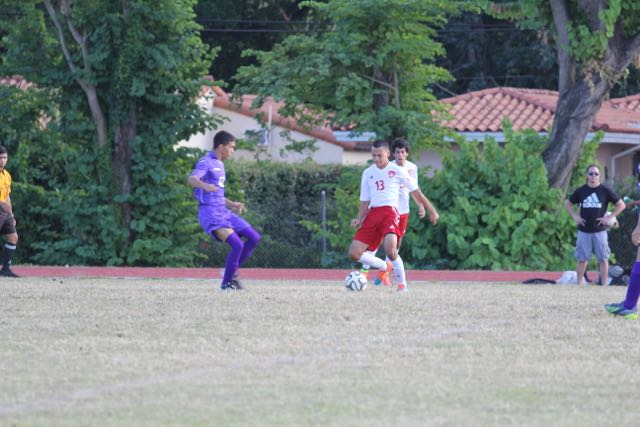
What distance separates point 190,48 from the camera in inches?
951

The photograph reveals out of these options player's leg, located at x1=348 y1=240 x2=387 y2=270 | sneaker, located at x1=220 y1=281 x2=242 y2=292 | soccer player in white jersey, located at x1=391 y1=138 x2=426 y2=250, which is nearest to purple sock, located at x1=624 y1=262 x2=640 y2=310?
player's leg, located at x1=348 y1=240 x2=387 y2=270

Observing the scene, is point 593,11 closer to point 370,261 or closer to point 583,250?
point 583,250

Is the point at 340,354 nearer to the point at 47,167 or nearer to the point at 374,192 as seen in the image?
the point at 374,192

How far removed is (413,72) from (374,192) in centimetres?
1010

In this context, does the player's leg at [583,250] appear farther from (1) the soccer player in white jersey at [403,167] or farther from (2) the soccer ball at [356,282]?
(2) the soccer ball at [356,282]

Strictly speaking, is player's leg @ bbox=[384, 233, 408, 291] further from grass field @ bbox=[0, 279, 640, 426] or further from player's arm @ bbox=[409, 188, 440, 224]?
grass field @ bbox=[0, 279, 640, 426]

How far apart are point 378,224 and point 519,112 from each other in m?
21.3

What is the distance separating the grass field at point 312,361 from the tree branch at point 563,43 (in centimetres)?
1065

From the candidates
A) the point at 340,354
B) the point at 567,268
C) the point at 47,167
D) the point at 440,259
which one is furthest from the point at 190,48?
the point at 340,354

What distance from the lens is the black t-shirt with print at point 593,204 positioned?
19.7m

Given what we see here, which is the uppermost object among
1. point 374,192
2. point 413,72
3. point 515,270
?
point 413,72

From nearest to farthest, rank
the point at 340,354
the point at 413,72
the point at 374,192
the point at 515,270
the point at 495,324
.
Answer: the point at 340,354 < the point at 495,324 < the point at 374,192 < the point at 515,270 < the point at 413,72

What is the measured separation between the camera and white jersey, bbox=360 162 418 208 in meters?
15.4

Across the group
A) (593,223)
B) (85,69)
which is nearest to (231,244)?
(593,223)
